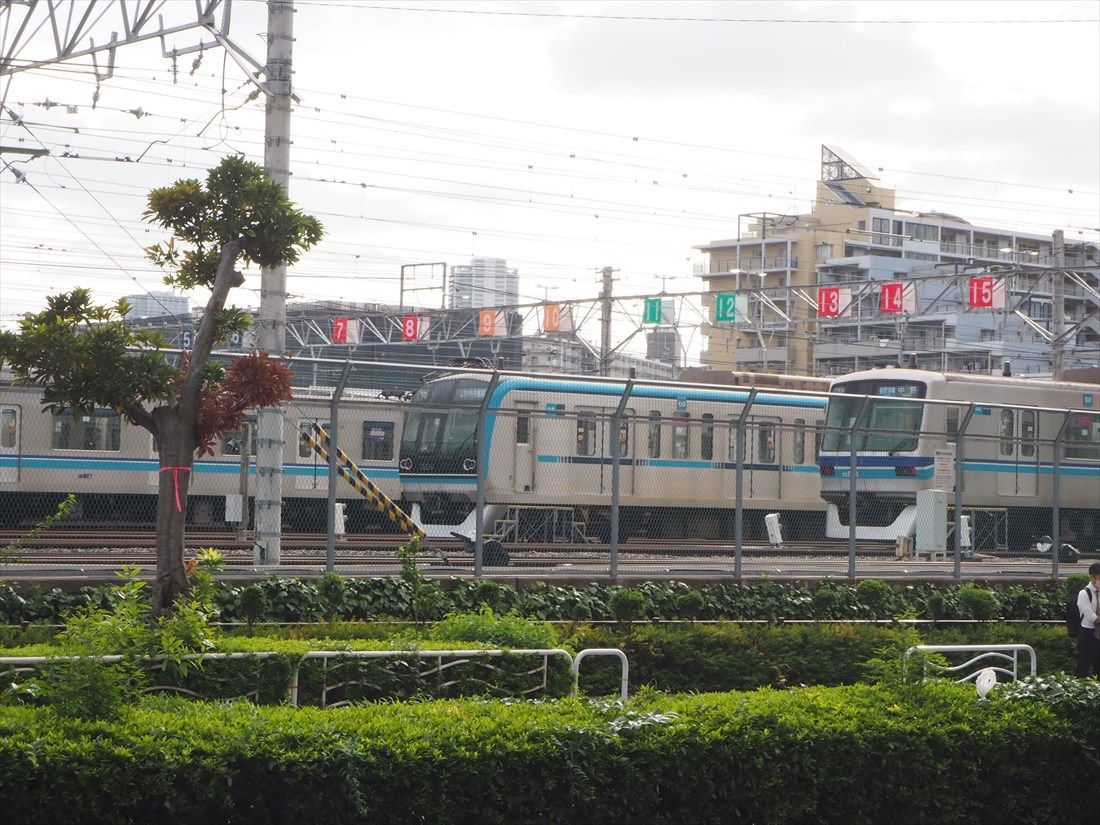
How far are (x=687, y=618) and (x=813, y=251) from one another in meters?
75.4

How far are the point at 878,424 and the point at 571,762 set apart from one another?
15670mm

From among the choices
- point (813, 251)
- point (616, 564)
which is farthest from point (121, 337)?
point (813, 251)

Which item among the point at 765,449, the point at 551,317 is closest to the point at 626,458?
the point at 765,449

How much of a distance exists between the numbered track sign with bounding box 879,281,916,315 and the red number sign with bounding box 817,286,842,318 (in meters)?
1.22

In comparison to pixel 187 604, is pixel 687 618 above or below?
below

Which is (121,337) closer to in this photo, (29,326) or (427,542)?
(29,326)

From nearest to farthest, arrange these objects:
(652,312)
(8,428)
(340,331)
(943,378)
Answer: (8,428)
(943,378)
(652,312)
(340,331)

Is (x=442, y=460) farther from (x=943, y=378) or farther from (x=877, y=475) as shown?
(x=943, y=378)

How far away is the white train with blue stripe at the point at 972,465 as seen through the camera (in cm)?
1879

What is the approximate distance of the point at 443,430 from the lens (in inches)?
658

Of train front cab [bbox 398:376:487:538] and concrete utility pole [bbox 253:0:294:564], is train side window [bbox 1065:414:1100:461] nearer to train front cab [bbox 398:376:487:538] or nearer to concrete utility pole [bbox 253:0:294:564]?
train front cab [bbox 398:376:487:538]

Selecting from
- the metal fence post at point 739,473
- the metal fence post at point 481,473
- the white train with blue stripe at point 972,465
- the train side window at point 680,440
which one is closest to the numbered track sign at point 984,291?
the white train with blue stripe at point 972,465

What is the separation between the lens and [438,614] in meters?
13.3

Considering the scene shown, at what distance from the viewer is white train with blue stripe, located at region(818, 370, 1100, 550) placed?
740 inches
